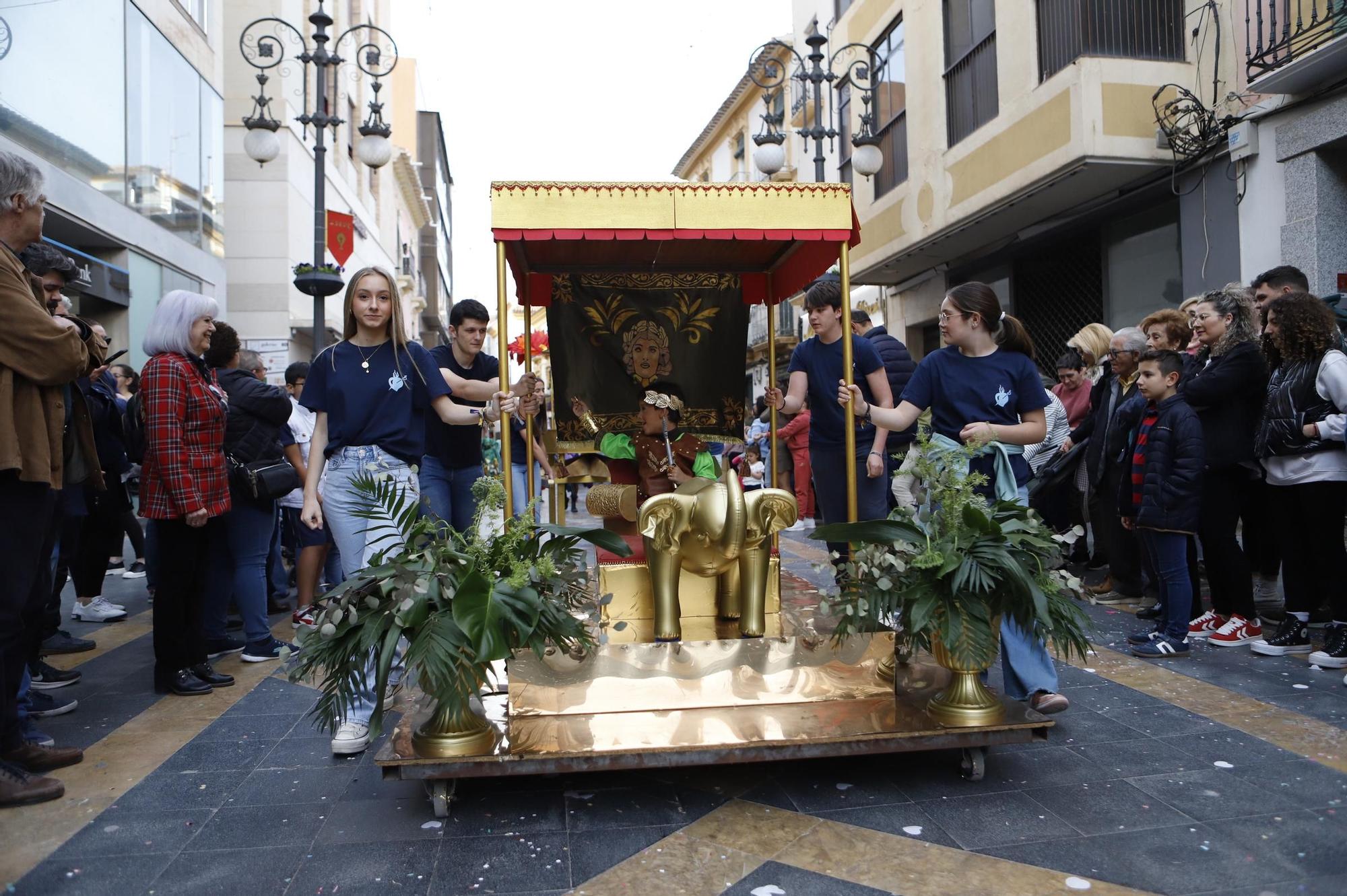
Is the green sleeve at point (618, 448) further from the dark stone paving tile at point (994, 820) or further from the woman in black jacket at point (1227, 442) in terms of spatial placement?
the woman in black jacket at point (1227, 442)

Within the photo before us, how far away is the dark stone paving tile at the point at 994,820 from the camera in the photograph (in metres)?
2.77

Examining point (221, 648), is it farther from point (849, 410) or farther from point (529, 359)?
point (849, 410)

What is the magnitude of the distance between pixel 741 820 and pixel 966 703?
907 millimetres

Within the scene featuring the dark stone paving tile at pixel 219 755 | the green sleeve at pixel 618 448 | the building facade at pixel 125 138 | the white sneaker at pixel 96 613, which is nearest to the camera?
the dark stone paving tile at pixel 219 755

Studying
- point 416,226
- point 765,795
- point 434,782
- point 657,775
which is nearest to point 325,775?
point 434,782

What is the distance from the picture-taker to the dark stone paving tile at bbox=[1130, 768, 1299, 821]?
2896 mm

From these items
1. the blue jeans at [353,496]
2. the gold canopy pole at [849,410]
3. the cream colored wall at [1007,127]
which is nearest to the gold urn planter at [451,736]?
the blue jeans at [353,496]

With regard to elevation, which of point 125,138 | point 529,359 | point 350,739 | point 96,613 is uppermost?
point 125,138

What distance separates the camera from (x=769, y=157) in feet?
36.6

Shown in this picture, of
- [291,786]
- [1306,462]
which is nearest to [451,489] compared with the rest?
[291,786]

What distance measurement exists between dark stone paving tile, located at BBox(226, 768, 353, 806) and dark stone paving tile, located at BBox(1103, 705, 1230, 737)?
310cm

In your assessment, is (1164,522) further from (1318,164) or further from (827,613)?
(1318,164)

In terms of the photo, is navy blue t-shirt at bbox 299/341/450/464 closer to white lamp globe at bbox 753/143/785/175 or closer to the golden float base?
the golden float base

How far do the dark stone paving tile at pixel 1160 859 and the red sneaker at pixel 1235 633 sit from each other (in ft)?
8.61
